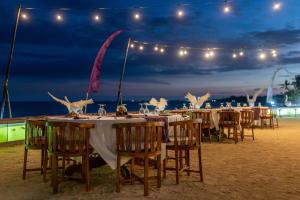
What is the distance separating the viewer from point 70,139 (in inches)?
155

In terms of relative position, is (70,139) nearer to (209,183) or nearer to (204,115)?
(209,183)

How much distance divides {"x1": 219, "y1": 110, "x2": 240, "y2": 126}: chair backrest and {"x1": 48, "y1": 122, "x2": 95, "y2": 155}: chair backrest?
4.87 meters

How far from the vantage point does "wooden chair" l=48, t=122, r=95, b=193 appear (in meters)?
3.89

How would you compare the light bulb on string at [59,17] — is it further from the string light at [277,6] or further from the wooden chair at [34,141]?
the string light at [277,6]

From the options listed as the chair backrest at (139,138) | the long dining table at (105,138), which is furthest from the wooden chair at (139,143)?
the long dining table at (105,138)

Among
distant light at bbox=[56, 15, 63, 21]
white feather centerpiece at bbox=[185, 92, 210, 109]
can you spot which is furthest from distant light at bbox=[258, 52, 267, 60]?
distant light at bbox=[56, 15, 63, 21]

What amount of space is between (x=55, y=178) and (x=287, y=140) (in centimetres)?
597

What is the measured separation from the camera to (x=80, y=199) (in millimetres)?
3627

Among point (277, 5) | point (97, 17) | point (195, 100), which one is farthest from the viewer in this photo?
point (195, 100)

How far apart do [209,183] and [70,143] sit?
169cm

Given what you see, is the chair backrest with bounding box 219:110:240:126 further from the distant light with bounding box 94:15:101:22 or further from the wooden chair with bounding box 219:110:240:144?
the distant light with bounding box 94:15:101:22

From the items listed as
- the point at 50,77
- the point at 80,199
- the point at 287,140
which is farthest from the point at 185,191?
the point at 50,77

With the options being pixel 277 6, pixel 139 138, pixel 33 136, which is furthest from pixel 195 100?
pixel 139 138

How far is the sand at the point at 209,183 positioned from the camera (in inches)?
147
